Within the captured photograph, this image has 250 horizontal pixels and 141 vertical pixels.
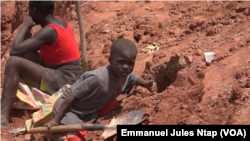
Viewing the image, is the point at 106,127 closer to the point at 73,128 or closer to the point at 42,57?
the point at 73,128

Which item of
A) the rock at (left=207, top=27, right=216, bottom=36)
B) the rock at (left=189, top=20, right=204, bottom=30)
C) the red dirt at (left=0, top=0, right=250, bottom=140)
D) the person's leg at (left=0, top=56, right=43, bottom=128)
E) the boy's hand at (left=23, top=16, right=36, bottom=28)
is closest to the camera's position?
the red dirt at (left=0, top=0, right=250, bottom=140)

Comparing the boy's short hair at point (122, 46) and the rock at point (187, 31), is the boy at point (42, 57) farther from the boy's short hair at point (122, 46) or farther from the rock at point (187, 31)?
the rock at point (187, 31)

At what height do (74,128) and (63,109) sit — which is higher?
(63,109)

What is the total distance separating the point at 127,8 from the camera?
21.3ft

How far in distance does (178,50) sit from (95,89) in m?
1.53

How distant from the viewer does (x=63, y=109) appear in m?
3.41

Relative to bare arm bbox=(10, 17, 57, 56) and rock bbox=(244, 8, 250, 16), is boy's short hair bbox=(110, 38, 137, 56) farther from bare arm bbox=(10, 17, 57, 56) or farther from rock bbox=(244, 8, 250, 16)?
rock bbox=(244, 8, 250, 16)

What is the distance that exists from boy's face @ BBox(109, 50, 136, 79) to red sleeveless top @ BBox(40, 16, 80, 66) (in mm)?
982

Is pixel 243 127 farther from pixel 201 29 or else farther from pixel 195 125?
pixel 201 29

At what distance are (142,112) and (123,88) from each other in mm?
399

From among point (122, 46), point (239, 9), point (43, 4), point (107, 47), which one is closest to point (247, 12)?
point (239, 9)

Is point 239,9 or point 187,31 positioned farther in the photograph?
point 187,31

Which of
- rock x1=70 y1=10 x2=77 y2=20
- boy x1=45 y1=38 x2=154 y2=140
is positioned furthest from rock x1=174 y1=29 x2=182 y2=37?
rock x1=70 y1=10 x2=77 y2=20

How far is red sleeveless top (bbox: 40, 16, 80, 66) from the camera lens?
409 cm
